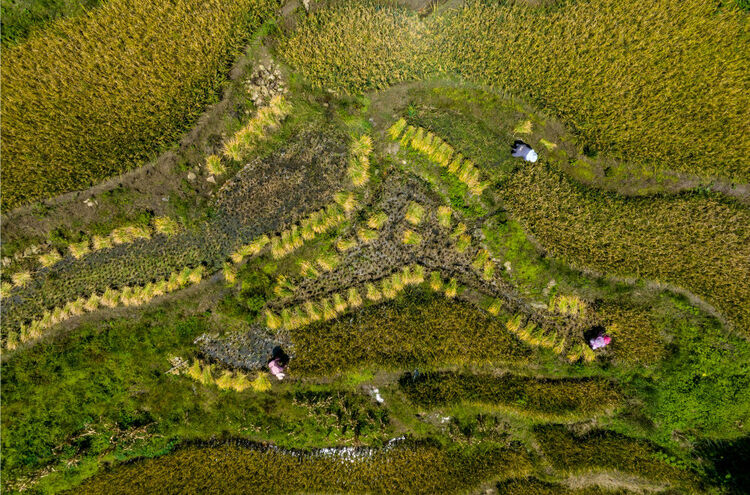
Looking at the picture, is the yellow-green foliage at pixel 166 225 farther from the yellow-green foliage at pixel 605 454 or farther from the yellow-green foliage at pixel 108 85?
the yellow-green foliage at pixel 605 454

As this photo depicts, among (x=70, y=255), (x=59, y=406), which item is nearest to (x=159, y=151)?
(x=70, y=255)

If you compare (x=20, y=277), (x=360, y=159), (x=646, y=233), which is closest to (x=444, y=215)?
(x=360, y=159)

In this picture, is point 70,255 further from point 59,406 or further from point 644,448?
point 644,448

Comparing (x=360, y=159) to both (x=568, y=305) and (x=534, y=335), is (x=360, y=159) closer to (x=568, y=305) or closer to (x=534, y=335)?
(x=534, y=335)

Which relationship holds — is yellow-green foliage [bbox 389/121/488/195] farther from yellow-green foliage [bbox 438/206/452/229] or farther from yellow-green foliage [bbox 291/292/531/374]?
yellow-green foliage [bbox 291/292/531/374]

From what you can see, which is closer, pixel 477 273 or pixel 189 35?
pixel 189 35

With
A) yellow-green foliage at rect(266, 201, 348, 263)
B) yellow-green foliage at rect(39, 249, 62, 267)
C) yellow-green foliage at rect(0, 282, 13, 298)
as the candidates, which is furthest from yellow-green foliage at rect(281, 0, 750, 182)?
yellow-green foliage at rect(0, 282, 13, 298)

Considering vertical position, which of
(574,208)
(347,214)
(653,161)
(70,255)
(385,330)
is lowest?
(70,255)

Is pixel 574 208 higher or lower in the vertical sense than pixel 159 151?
higher
